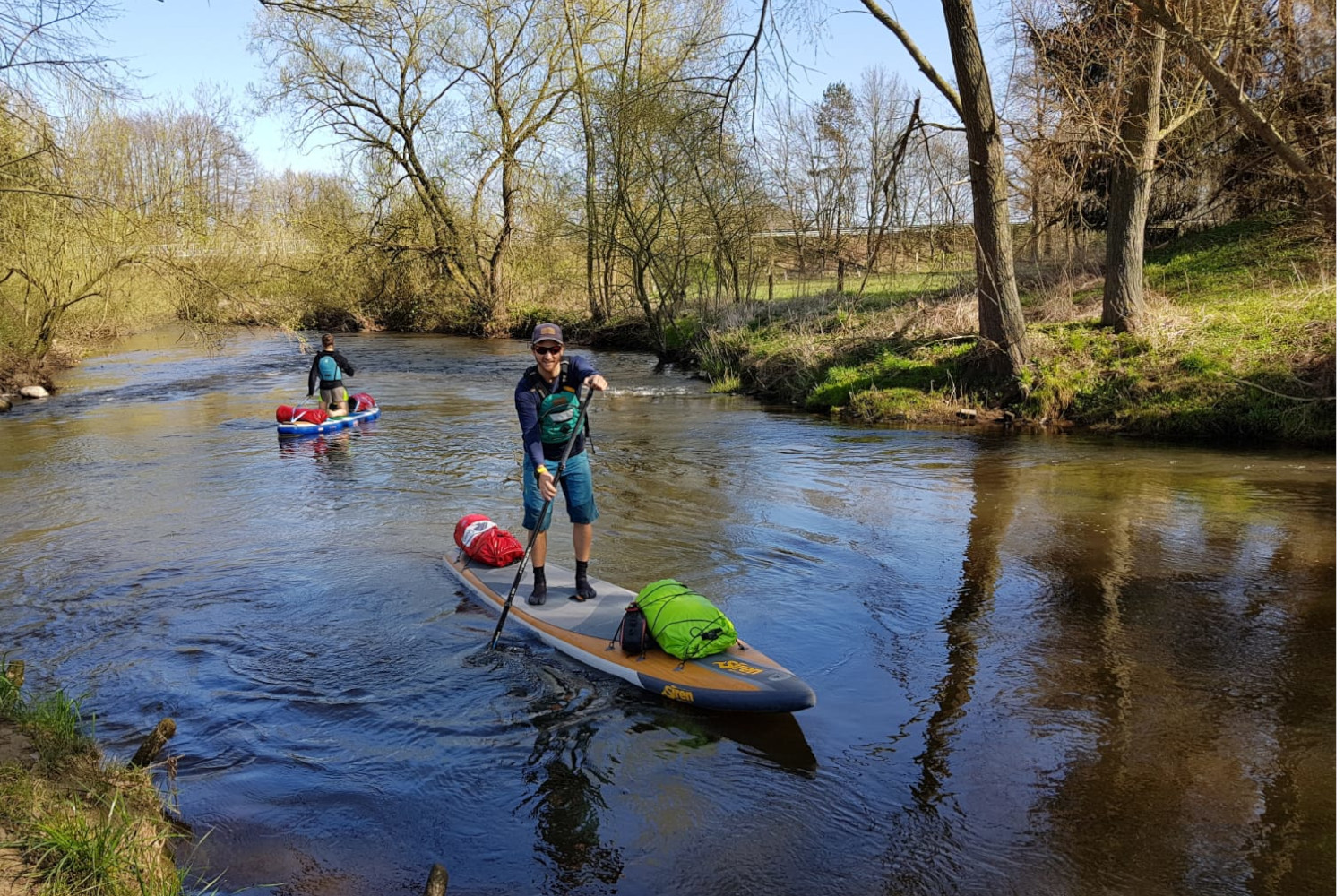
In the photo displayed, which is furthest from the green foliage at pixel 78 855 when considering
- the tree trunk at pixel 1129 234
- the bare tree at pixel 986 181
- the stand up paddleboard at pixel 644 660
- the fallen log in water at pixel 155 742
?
the tree trunk at pixel 1129 234

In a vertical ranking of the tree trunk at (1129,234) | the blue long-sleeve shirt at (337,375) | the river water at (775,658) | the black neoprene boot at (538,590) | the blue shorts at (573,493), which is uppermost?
the tree trunk at (1129,234)

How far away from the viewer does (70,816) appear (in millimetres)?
3297

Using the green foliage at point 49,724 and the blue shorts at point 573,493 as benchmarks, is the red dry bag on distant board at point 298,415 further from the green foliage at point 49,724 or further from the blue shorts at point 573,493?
the green foliage at point 49,724

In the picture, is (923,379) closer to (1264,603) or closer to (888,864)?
(1264,603)

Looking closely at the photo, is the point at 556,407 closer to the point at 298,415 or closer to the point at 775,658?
the point at 775,658

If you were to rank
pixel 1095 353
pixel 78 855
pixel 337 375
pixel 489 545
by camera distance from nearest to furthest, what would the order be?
pixel 78 855 < pixel 489 545 < pixel 1095 353 < pixel 337 375

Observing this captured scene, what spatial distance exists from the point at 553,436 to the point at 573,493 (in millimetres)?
414

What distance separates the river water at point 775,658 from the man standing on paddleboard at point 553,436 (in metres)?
0.71

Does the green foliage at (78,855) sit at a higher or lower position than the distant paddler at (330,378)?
lower

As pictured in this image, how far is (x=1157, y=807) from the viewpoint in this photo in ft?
13.6

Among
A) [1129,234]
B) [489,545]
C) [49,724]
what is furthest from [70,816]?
Result: [1129,234]

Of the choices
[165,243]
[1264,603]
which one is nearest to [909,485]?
[1264,603]

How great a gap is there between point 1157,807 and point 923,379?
11102 mm

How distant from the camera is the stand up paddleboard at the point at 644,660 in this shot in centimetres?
494
